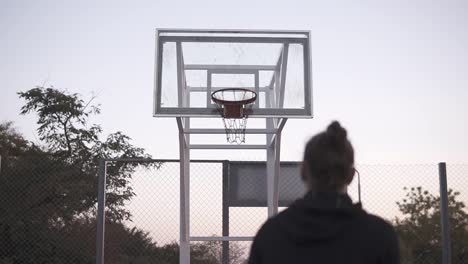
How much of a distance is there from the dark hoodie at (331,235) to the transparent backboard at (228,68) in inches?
157

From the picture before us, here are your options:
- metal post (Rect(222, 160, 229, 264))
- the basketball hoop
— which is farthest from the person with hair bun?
metal post (Rect(222, 160, 229, 264))

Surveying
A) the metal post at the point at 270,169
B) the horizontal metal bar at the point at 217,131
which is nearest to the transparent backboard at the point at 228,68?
the horizontal metal bar at the point at 217,131

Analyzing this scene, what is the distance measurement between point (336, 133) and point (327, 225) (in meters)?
0.29

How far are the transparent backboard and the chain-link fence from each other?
1.16 m

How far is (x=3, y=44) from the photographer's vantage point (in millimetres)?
9633

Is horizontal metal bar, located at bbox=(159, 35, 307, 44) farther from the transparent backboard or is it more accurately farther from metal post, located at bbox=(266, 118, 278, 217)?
metal post, located at bbox=(266, 118, 278, 217)

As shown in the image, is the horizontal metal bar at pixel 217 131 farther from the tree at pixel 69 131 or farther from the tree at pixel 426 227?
the tree at pixel 69 131

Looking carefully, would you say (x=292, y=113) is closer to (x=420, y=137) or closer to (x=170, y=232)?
(x=170, y=232)

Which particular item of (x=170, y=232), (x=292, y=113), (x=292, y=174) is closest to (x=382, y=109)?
(x=292, y=174)

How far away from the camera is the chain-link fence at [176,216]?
6219mm

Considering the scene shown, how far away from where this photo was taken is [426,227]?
258 inches

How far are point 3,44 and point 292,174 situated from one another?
21.4ft

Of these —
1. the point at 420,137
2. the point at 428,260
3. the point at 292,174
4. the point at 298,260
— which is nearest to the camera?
the point at 298,260

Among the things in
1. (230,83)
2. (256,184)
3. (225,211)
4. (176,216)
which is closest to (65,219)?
(176,216)
